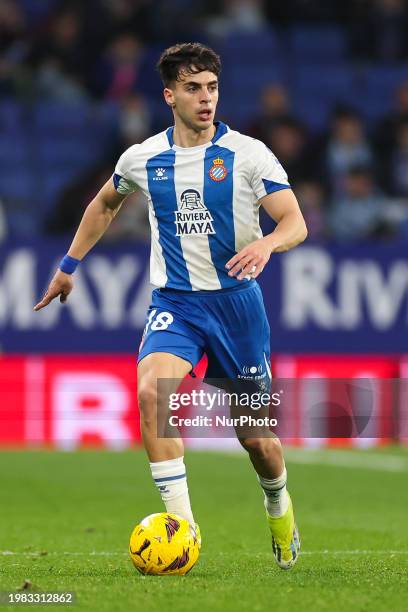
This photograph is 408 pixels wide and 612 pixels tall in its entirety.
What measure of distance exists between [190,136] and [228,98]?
39.0ft

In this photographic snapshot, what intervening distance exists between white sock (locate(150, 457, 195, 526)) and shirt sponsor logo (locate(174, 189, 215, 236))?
41.2 inches

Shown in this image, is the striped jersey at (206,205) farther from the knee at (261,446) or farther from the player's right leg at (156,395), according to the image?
the knee at (261,446)

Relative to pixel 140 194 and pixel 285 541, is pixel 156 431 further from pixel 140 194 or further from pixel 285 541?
pixel 140 194

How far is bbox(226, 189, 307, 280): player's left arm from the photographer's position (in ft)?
19.0

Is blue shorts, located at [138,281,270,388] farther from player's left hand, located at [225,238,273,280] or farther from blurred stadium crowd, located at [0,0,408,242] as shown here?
blurred stadium crowd, located at [0,0,408,242]

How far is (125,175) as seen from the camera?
22.1 feet

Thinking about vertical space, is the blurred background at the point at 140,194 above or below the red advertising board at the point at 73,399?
above

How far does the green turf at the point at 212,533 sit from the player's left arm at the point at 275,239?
1298 millimetres

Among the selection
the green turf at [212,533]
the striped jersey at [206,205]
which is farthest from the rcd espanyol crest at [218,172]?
the green turf at [212,533]

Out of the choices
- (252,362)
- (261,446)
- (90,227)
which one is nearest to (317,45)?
(90,227)

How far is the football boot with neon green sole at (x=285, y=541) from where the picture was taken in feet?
21.8

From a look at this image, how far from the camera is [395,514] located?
9.65 meters

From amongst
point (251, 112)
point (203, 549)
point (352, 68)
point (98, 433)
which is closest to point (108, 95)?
point (251, 112)

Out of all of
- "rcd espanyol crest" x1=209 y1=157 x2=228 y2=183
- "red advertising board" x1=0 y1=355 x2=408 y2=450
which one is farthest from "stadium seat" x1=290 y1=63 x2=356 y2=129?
"rcd espanyol crest" x1=209 y1=157 x2=228 y2=183
